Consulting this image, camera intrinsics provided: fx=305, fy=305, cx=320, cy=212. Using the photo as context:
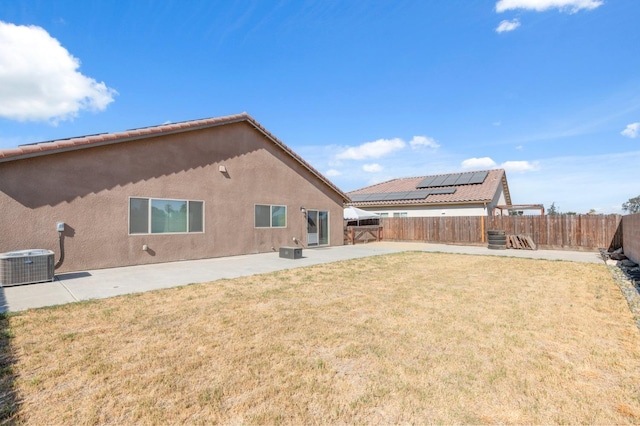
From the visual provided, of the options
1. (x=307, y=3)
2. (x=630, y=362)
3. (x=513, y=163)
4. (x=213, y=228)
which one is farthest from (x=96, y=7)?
(x=513, y=163)

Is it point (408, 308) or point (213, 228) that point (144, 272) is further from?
point (408, 308)

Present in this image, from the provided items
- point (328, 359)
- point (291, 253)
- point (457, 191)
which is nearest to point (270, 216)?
point (291, 253)

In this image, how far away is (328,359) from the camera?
3.53m

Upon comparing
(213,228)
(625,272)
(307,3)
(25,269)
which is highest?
(307,3)

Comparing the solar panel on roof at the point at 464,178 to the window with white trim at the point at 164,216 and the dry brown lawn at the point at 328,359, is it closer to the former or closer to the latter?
the dry brown lawn at the point at 328,359

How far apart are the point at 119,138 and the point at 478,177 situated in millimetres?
23934

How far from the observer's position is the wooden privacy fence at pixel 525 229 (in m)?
15.5

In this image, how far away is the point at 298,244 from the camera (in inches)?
633

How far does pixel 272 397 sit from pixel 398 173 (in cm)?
3129

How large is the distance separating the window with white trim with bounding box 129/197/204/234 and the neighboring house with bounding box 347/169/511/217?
654 inches

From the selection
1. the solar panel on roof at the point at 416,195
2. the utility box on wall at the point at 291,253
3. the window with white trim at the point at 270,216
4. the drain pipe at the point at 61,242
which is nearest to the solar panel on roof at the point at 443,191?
the solar panel on roof at the point at 416,195

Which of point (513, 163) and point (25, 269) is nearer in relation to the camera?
point (25, 269)

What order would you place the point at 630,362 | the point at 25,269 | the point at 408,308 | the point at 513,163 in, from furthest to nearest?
the point at 513,163 < the point at 25,269 < the point at 408,308 < the point at 630,362

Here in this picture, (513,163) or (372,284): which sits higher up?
(513,163)
